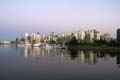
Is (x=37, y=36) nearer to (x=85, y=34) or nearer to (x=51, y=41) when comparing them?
(x=51, y=41)

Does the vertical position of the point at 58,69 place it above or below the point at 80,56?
above

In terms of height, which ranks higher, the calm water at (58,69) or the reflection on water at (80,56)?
the calm water at (58,69)

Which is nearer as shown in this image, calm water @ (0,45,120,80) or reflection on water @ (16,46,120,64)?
calm water @ (0,45,120,80)

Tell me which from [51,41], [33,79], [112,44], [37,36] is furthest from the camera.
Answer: [37,36]

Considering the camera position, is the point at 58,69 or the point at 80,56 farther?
the point at 80,56

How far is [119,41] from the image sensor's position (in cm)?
11206

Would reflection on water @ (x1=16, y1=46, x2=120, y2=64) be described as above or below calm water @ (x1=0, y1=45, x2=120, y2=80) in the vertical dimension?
below

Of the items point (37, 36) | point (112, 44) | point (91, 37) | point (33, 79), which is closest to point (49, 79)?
point (33, 79)

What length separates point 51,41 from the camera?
164125 millimetres

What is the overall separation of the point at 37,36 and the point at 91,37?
206 feet

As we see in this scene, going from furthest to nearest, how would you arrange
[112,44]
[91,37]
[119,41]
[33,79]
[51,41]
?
[51,41] < [91,37] < [119,41] < [112,44] < [33,79]

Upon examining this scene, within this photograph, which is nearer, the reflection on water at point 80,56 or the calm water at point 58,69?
the calm water at point 58,69

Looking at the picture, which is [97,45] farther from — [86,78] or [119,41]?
[86,78]

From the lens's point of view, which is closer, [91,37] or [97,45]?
[97,45]
